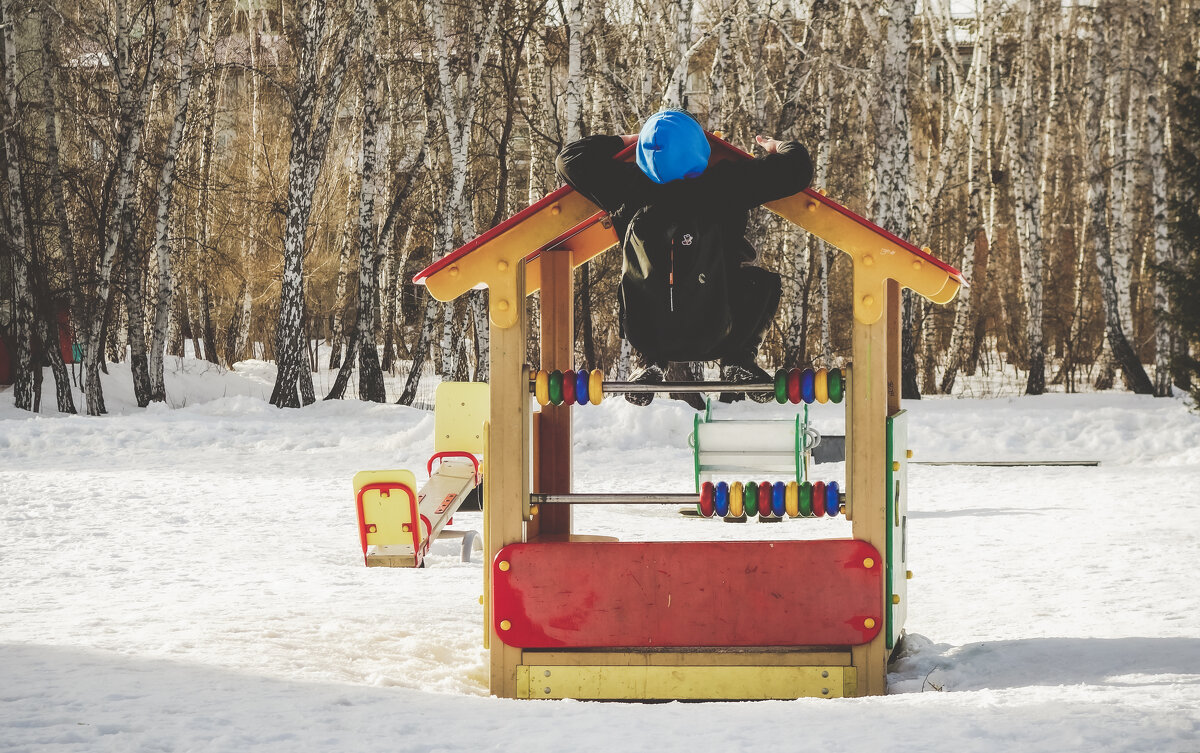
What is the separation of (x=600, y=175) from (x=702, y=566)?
1.58 meters

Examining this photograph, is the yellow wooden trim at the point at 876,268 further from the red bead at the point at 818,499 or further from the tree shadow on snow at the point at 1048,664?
the tree shadow on snow at the point at 1048,664

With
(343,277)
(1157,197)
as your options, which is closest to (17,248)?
(343,277)

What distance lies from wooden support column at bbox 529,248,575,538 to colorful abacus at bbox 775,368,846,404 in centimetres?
144

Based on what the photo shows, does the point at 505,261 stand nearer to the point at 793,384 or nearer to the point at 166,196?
the point at 793,384

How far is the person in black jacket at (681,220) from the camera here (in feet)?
14.6

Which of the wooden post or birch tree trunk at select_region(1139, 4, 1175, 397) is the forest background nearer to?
birch tree trunk at select_region(1139, 4, 1175, 397)

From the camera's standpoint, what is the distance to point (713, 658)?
4.43 m

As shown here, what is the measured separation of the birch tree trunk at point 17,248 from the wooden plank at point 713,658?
46.9 ft

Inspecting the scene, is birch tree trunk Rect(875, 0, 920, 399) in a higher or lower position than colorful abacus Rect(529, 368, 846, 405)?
higher

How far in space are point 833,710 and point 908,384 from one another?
15650 mm

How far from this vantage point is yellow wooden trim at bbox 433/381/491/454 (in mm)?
8953

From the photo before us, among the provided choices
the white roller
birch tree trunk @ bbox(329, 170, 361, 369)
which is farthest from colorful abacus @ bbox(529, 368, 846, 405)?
birch tree trunk @ bbox(329, 170, 361, 369)

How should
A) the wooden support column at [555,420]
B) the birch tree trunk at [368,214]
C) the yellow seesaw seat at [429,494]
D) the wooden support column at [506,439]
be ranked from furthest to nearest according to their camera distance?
the birch tree trunk at [368,214]
the yellow seesaw seat at [429,494]
the wooden support column at [555,420]
the wooden support column at [506,439]

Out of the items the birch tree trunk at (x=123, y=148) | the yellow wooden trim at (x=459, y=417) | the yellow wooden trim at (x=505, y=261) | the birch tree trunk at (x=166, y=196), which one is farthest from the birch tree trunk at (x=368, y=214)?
the yellow wooden trim at (x=505, y=261)
